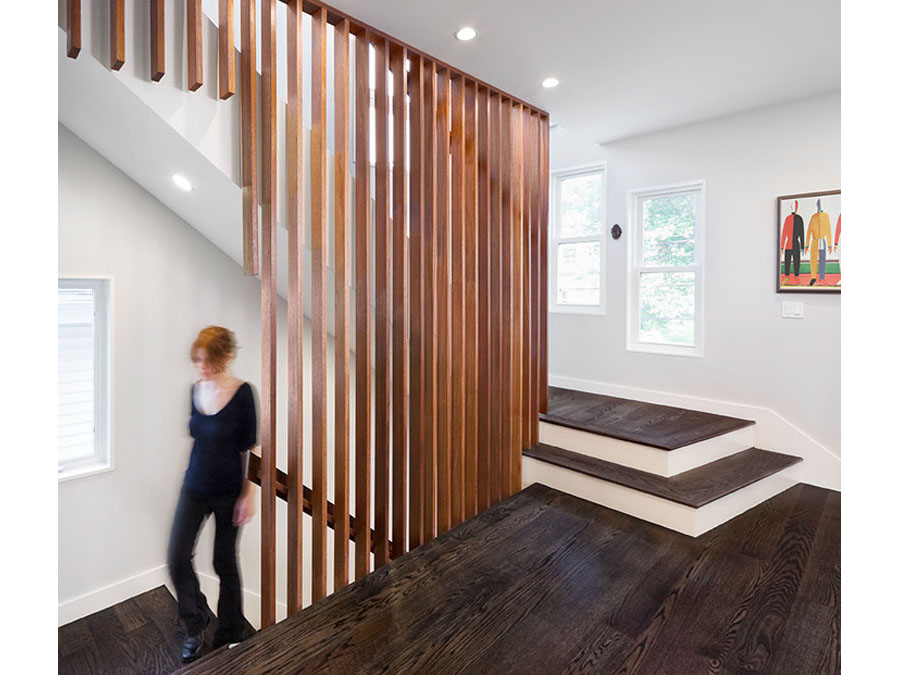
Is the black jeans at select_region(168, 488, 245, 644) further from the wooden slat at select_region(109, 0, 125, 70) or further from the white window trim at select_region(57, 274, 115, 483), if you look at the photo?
the wooden slat at select_region(109, 0, 125, 70)

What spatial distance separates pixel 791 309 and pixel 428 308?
8.34ft

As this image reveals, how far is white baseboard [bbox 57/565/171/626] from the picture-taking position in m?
3.22

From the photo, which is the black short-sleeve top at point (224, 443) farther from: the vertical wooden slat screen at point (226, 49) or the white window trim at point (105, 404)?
the white window trim at point (105, 404)

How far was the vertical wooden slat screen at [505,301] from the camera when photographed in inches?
125

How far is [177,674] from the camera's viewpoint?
1.69 meters

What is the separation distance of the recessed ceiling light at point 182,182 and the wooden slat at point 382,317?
988 millimetres

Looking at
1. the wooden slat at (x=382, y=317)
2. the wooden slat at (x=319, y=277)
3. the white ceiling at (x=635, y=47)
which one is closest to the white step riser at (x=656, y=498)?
the wooden slat at (x=382, y=317)

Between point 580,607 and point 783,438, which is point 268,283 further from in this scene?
point 783,438

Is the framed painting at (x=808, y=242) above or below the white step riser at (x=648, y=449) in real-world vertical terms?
above

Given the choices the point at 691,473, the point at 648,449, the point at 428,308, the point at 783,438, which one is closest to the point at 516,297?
the point at 428,308

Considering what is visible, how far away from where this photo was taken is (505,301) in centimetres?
320
